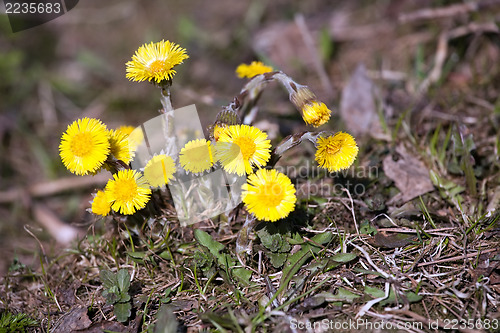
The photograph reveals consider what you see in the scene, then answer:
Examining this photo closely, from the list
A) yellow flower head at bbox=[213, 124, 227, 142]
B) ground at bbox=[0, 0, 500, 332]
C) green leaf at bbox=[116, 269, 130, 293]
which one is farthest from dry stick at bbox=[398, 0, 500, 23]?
green leaf at bbox=[116, 269, 130, 293]

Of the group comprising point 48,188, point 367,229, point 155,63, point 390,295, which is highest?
point 155,63

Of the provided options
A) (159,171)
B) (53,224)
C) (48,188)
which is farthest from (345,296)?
(48,188)

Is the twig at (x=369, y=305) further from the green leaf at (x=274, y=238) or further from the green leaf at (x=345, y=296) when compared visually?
the green leaf at (x=274, y=238)

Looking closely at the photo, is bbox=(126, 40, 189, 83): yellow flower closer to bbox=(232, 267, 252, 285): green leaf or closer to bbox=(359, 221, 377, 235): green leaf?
bbox=(232, 267, 252, 285): green leaf

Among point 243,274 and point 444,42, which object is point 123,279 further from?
point 444,42

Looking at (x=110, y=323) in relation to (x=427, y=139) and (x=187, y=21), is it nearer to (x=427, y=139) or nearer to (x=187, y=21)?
(x=427, y=139)

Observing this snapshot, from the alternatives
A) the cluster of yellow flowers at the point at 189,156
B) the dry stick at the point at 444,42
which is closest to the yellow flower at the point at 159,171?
the cluster of yellow flowers at the point at 189,156
